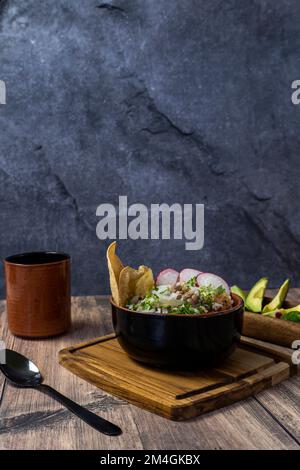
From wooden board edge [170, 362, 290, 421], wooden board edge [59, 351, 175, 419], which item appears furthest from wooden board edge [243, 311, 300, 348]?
wooden board edge [59, 351, 175, 419]

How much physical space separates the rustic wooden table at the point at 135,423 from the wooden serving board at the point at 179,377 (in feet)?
0.04

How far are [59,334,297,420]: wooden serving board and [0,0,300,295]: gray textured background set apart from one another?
93 centimetres

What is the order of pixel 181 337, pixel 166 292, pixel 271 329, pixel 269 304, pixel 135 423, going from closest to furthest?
pixel 135 423 → pixel 181 337 → pixel 166 292 → pixel 271 329 → pixel 269 304

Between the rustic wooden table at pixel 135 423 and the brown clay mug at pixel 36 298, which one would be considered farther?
the brown clay mug at pixel 36 298

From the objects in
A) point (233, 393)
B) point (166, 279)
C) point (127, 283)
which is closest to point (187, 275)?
point (166, 279)

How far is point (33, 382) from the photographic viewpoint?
36.4 inches

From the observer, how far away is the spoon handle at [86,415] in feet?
2.49

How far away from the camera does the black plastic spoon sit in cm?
77

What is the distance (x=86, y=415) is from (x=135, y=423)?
7cm

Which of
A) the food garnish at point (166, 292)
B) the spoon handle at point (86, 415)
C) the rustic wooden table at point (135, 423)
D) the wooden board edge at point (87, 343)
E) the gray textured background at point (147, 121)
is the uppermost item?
the gray textured background at point (147, 121)

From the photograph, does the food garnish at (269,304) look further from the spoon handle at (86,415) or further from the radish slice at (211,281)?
the spoon handle at (86,415)

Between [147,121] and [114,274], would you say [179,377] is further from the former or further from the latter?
[147,121]

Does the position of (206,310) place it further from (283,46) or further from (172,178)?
(283,46)

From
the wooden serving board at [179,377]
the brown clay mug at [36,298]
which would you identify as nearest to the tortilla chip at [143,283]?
the wooden serving board at [179,377]
